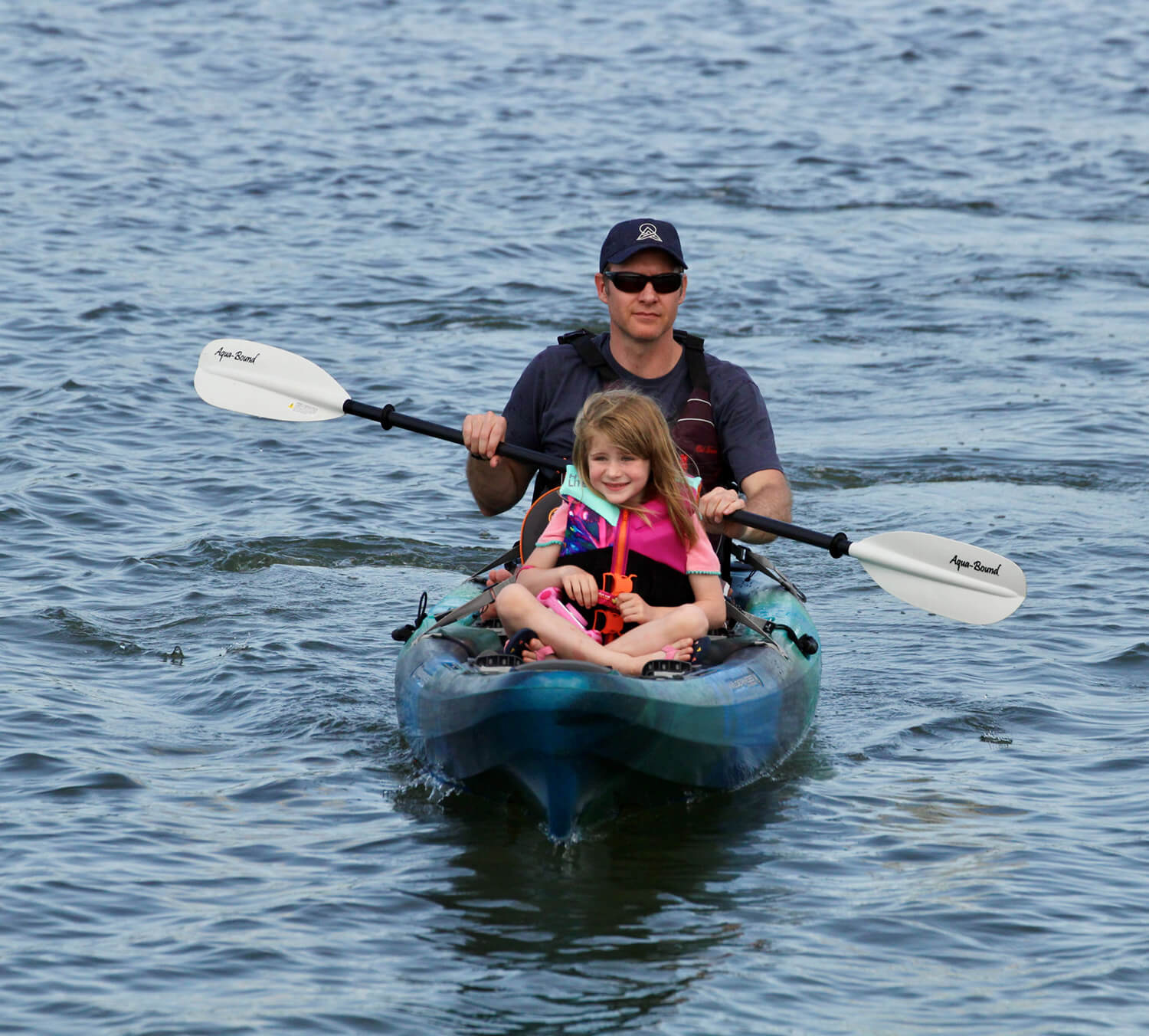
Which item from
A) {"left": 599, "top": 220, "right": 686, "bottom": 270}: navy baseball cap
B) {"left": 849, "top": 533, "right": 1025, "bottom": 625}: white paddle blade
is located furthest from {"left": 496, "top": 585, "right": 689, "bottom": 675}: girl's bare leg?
{"left": 599, "top": 220, "right": 686, "bottom": 270}: navy baseball cap

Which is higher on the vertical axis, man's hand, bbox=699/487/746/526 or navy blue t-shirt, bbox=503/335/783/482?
navy blue t-shirt, bbox=503/335/783/482

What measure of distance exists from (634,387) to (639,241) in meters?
0.46

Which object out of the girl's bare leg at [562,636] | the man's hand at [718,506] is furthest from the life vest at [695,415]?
the girl's bare leg at [562,636]

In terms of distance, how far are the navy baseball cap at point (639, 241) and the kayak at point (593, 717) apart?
3.73 feet

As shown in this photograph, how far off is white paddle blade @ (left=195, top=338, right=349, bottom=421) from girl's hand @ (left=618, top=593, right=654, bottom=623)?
6.18ft

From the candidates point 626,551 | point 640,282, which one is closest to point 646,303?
point 640,282

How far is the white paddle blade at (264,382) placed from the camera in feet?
20.5

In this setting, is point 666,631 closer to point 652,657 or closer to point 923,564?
point 652,657

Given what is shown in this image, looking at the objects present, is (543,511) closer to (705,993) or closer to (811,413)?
(705,993)

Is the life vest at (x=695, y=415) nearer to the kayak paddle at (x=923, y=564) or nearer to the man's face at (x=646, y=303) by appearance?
the man's face at (x=646, y=303)

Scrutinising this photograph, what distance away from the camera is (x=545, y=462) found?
520cm

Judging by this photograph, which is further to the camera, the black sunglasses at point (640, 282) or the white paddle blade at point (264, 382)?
the white paddle blade at point (264, 382)

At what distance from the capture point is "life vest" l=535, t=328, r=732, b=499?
17.4ft

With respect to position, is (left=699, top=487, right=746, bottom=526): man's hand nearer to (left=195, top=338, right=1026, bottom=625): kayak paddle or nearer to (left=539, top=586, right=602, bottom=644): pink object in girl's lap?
(left=195, top=338, right=1026, bottom=625): kayak paddle
